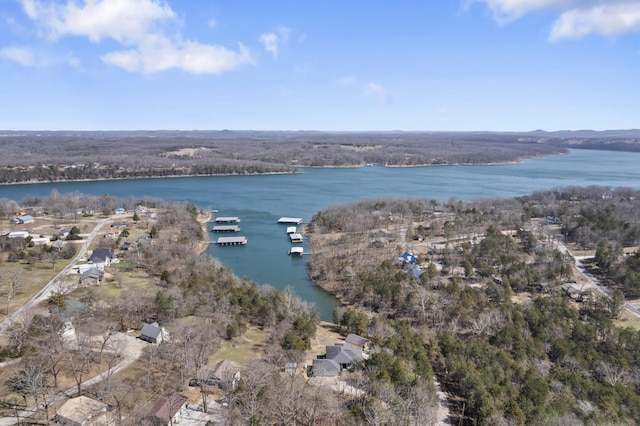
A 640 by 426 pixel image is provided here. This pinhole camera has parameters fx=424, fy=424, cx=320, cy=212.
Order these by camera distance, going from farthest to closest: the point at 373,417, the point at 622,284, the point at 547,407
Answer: the point at 622,284 < the point at 547,407 < the point at 373,417

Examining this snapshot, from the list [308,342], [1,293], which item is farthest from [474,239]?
[1,293]

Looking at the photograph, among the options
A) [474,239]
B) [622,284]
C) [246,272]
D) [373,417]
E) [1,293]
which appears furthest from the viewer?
[474,239]

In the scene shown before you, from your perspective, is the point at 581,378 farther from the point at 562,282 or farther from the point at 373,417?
the point at 562,282

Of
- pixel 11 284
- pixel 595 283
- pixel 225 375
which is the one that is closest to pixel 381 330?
pixel 225 375

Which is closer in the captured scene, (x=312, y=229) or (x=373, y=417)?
(x=373, y=417)

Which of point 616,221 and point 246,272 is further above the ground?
point 616,221

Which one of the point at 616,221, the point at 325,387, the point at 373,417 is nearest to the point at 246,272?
the point at 325,387

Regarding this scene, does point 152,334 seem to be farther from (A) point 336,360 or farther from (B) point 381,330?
(B) point 381,330
